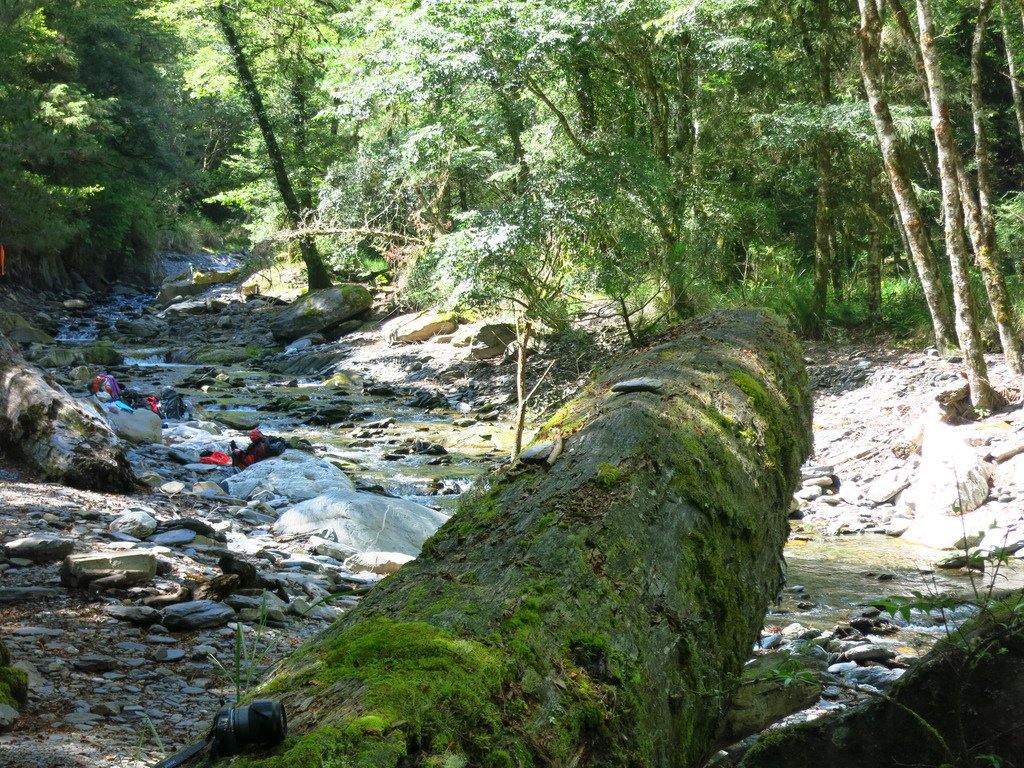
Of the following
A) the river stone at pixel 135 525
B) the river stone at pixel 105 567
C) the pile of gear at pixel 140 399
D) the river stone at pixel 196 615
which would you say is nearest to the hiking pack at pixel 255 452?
the pile of gear at pixel 140 399

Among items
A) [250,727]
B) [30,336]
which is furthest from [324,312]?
[250,727]

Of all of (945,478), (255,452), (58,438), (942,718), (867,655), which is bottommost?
(945,478)

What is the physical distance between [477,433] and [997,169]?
46.6 ft

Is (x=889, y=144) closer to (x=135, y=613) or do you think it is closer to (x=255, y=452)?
(x=255, y=452)

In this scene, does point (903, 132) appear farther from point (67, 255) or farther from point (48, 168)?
point (67, 255)

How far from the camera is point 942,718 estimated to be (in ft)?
7.89

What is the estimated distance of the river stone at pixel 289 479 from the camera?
29.5 ft

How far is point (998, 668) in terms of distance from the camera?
2336mm

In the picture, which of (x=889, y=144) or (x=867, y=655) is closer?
(x=867, y=655)

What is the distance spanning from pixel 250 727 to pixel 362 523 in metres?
5.78

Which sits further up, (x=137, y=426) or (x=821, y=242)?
(x=821, y=242)

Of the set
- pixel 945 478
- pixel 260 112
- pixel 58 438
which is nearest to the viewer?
pixel 58 438

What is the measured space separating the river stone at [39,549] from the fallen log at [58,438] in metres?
2.19

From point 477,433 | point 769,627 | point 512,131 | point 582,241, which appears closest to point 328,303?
point 512,131
